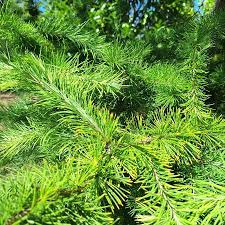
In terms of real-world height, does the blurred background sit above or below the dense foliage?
above

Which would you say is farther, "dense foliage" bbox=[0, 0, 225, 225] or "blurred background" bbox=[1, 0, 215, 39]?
"blurred background" bbox=[1, 0, 215, 39]

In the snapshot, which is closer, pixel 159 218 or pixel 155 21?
pixel 159 218

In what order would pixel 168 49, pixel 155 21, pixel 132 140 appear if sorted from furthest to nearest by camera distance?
pixel 155 21
pixel 168 49
pixel 132 140

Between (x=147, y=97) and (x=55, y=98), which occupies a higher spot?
(x=147, y=97)

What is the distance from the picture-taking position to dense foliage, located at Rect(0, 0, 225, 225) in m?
0.36

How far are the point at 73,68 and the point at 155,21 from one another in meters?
0.95

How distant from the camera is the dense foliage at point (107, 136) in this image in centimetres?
36

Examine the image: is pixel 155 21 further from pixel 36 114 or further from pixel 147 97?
pixel 36 114

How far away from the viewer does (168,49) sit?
0.88 metres

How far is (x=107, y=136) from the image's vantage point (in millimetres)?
442

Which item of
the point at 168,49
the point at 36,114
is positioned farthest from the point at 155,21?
the point at 36,114

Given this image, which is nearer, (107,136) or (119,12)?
(107,136)

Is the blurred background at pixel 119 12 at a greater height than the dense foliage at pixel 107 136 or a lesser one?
greater

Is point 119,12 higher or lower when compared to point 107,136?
higher
